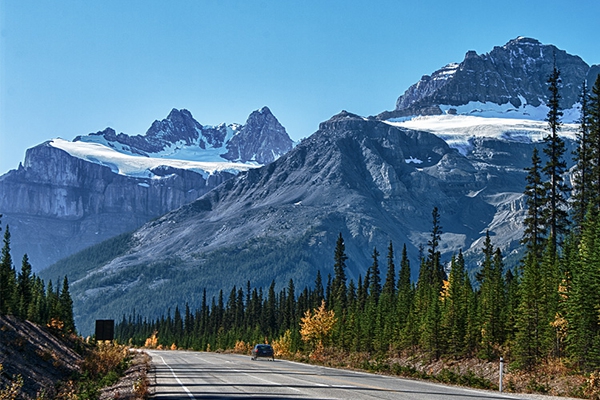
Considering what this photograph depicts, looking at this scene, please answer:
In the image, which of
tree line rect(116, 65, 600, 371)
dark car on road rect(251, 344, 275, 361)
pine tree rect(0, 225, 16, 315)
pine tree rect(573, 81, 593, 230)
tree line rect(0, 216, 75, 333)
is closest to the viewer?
tree line rect(116, 65, 600, 371)

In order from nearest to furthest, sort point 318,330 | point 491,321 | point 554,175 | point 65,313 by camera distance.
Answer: point 491,321
point 554,175
point 318,330
point 65,313

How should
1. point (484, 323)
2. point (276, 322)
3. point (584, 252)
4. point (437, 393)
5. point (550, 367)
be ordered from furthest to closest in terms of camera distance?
1. point (276, 322)
2. point (484, 323)
3. point (584, 252)
4. point (550, 367)
5. point (437, 393)

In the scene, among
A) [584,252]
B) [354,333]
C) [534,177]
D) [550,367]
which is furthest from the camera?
[354,333]

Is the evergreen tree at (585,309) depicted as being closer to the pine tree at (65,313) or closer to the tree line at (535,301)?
the tree line at (535,301)

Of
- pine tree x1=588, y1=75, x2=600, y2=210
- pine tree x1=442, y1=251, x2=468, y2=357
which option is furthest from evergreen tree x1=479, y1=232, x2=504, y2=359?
pine tree x1=588, y1=75, x2=600, y2=210

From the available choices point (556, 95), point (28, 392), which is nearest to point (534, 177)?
point (556, 95)

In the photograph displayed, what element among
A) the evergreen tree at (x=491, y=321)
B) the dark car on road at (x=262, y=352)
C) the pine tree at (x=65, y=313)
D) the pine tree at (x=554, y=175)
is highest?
the pine tree at (x=554, y=175)

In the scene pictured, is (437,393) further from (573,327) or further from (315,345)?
(315,345)

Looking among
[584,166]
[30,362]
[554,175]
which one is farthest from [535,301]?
[30,362]

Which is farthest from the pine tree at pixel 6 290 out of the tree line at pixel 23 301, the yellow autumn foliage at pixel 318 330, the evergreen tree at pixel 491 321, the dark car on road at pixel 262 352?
the evergreen tree at pixel 491 321

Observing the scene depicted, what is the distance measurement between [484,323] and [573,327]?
12.4m

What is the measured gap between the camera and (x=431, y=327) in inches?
2067

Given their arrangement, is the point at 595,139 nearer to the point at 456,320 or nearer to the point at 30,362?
the point at 456,320

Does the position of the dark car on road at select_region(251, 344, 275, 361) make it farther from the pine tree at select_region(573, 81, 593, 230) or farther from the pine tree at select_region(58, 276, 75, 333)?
the pine tree at select_region(58, 276, 75, 333)
